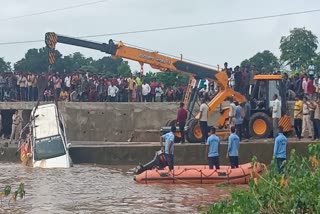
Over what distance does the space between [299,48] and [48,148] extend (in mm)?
23510

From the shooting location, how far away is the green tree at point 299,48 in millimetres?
44906

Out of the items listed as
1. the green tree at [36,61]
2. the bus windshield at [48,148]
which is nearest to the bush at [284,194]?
the bus windshield at [48,148]

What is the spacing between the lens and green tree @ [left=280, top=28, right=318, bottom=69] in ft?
147

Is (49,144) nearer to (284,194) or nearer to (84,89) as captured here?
(84,89)

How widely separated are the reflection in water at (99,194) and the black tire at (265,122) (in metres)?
4.62

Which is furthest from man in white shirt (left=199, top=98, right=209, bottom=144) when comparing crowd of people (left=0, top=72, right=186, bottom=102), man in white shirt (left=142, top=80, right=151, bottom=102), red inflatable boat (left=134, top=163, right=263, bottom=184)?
man in white shirt (left=142, top=80, right=151, bottom=102)

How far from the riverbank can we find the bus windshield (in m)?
1.68

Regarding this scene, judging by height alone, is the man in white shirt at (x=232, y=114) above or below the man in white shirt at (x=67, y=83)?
below

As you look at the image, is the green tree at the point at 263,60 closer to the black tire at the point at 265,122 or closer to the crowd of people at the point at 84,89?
the crowd of people at the point at 84,89

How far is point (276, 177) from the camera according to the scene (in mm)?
9883

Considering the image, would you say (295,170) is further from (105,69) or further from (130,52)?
(105,69)

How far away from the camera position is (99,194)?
18.6m

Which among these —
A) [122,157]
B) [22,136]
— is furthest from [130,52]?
[22,136]

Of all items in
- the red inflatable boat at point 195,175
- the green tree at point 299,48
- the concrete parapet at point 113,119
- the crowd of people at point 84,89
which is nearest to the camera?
the red inflatable boat at point 195,175
